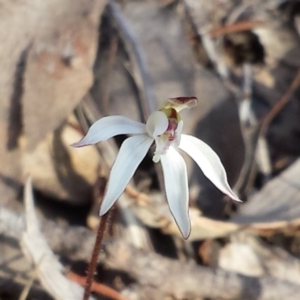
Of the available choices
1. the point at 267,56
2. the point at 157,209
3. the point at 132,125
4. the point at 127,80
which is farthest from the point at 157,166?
the point at 267,56

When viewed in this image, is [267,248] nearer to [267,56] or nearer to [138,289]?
[138,289]

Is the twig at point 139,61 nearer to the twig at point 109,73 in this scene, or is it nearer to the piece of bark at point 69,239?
the twig at point 109,73

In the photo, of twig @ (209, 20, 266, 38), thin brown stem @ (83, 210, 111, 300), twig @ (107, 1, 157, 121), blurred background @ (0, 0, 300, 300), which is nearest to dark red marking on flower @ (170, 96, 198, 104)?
thin brown stem @ (83, 210, 111, 300)

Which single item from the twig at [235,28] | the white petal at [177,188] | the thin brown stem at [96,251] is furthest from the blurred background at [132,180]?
the white petal at [177,188]

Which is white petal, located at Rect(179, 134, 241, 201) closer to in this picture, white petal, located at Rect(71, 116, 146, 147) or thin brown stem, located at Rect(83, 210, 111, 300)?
white petal, located at Rect(71, 116, 146, 147)

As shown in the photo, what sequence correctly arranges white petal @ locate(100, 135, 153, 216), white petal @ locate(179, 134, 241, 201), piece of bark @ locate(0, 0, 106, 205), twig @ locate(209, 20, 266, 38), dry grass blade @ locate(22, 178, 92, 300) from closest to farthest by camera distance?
white petal @ locate(100, 135, 153, 216)
white petal @ locate(179, 134, 241, 201)
dry grass blade @ locate(22, 178, 92, 300)
piece of bark @ locate(0, 0, 106, 205)
twig @ locate(209, 20, 266, 38)

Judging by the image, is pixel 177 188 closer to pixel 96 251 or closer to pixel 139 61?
pixel 96 251

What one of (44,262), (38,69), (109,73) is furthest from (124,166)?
(109,73)
